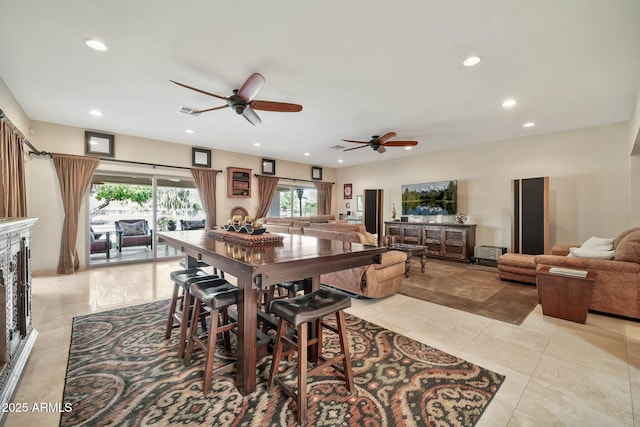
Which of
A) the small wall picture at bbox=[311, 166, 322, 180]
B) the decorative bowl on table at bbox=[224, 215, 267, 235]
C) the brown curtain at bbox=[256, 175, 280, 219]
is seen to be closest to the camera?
the decorative bowl on table at bbox=[224, 215, 267, 235]

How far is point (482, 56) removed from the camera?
259 centimetres

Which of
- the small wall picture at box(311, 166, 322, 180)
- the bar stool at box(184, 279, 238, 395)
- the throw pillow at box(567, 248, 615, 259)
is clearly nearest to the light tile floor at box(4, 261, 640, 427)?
the throw pillow at box(567, 248, 615, 259)

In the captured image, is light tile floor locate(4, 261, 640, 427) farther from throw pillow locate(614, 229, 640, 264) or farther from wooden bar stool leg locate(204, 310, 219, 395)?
wooden bar stool leg locate(204, 310, 219, 395)

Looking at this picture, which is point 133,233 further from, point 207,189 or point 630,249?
point 630,249

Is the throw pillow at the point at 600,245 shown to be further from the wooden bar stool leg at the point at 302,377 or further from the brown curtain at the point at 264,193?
the brown curtain at the point at 264,193

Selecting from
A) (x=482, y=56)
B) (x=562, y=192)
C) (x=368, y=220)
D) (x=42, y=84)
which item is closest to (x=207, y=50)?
(x=42, y=84)

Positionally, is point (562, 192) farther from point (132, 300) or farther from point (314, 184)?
point (132, 300)

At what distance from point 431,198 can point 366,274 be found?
4.26m

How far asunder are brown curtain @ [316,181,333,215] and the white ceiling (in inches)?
177

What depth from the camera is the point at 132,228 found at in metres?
6.05

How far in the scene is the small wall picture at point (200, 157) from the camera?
6.36 m

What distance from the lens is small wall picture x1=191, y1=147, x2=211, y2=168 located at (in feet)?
20.9

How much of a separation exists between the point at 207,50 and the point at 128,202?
4753 mm

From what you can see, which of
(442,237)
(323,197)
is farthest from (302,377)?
(323,197)
